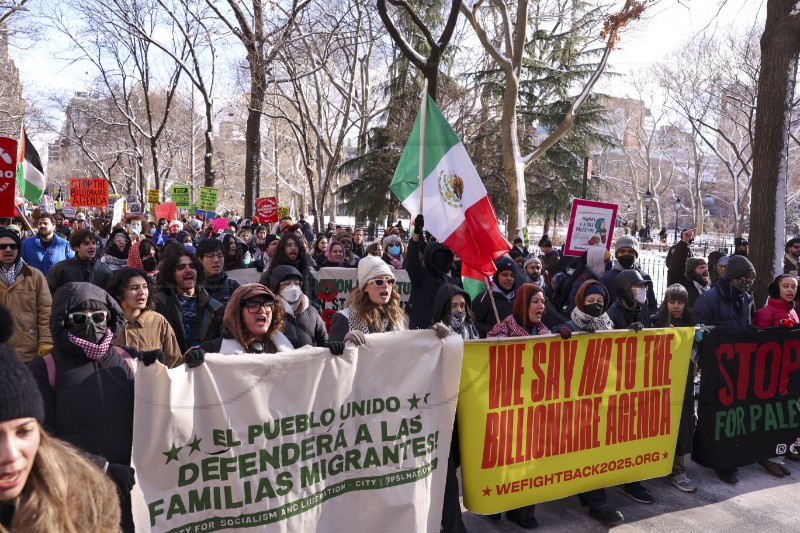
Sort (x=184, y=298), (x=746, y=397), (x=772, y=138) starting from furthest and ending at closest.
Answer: (x=772, y=138)
(x=746, y=397)
(x=184, y=298)

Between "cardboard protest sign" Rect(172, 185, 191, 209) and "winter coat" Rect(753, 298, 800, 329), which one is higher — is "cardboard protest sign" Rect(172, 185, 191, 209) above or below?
above

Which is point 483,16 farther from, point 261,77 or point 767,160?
point 767,160

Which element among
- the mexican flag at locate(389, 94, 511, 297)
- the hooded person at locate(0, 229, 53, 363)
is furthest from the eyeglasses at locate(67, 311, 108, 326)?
the mexican flag at locate(389, 94, 511, 297)

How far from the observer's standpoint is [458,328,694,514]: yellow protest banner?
4.29m

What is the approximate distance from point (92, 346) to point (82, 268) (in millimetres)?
4380

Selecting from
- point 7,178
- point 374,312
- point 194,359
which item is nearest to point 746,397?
point 374,312

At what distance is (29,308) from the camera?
5.58 meters

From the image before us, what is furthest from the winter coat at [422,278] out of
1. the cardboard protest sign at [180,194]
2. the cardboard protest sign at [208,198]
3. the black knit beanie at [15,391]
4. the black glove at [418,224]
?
the cardboard protest sign at [180,194]

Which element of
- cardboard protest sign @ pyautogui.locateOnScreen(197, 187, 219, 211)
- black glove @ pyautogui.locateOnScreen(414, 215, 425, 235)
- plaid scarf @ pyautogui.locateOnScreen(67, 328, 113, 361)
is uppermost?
cardboard protest sign @ pyautogui.locateOnScreen(197, 187, 219, 211)

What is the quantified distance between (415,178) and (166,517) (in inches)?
172

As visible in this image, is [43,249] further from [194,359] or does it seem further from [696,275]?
[696,275]

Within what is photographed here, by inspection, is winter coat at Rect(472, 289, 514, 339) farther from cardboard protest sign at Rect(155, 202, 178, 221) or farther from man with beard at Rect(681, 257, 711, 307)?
cardboard protest sign at Rect(155, 202, 178, 221)

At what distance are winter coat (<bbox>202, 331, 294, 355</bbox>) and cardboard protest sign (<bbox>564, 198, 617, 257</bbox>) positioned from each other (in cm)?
504

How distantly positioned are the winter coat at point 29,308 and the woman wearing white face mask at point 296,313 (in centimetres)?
188
